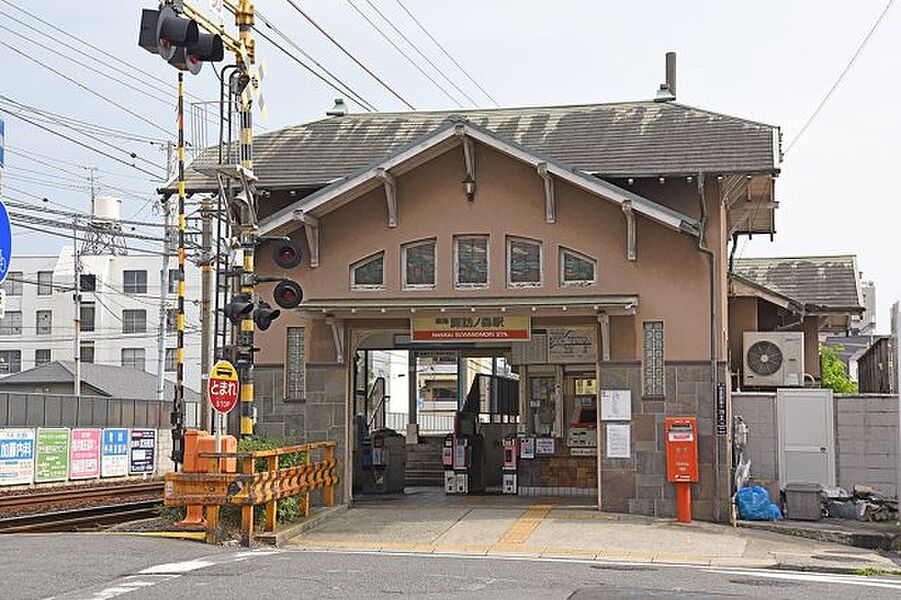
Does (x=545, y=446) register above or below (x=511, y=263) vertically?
below

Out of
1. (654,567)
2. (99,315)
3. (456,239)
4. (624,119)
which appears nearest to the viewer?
(654,567)

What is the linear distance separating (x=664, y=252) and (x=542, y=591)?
9.34 m

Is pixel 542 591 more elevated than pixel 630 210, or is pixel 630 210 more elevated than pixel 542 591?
pixel 630 210

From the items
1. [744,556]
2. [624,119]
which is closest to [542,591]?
[744,556]

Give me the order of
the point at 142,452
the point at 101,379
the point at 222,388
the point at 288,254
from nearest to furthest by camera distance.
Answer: the point at 222,388, the point at 288,254, the point at 142,452, the point at 101,379

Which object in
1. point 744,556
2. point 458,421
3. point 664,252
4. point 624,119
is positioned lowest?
point 744,556

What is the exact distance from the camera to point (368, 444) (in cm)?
2545

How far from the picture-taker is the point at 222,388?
1720cm

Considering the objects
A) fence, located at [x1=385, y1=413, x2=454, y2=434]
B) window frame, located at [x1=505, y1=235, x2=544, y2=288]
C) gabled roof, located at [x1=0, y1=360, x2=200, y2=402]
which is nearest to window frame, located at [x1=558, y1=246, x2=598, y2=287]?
window frame, located at [x1=505, y1=235, x2=544, y2=288]

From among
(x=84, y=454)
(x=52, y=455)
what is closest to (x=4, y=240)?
(x=52, y=455)

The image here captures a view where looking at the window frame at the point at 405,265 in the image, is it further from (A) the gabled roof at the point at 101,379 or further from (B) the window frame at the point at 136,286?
(B) the window frame at the point at 136,286

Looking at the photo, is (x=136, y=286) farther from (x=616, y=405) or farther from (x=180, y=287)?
(x=616, y=405)

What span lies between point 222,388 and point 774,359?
11981mm

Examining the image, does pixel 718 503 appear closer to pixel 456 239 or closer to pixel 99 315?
pixel 456 239
